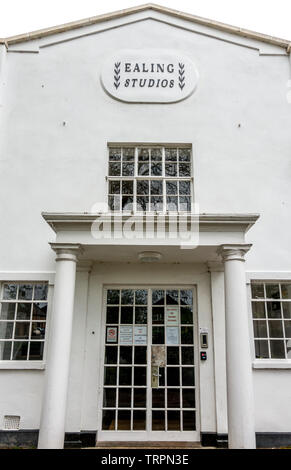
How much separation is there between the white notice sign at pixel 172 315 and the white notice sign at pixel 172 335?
0.10 m

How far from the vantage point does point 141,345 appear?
23.2ft

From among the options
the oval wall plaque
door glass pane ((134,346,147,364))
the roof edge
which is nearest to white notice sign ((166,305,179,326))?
door glass pane ((134,346,147,364))

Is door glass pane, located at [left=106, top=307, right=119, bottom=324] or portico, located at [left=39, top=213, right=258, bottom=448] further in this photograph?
door glass pane, located at [left=106, top=307, right=119, bottom=324]

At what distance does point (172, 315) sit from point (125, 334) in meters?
1.00

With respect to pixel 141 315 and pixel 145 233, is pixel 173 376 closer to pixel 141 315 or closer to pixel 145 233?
pixel 141 315

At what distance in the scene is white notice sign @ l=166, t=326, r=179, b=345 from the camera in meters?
7.09

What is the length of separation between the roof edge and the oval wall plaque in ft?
3.34

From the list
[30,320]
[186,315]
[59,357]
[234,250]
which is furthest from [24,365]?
[234,250]

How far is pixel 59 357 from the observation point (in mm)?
5777

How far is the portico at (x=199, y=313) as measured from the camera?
5590 mm

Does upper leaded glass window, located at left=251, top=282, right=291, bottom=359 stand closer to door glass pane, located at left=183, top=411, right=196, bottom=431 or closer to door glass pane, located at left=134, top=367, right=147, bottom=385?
door glass pane, located at left=183, top=411, right=196, bottom=431
